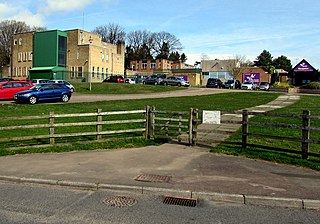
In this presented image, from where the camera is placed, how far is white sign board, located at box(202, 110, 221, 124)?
10.5 m

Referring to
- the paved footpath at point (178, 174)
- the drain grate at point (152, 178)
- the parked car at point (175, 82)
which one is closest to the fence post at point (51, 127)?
the paved footpath at point (178, 174)

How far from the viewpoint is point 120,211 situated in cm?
533

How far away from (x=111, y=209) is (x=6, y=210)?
1708 mm

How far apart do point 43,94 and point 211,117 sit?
57.7 feet

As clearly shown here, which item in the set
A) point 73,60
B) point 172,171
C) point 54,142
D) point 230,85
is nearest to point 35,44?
point 73,60

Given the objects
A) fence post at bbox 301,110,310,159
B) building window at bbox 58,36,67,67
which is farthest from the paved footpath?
building window at bbox 58,36,67,67

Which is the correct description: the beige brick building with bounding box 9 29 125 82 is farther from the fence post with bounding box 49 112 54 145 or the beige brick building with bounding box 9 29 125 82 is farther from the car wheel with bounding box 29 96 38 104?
the fence post with bounding box 49 112 54 145

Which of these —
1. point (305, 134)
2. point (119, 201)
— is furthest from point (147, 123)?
point (119, 201)

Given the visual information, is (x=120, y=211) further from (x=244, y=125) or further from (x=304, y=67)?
(x=304, y=67)

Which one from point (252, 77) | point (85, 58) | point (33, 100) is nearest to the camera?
point (33, 100)

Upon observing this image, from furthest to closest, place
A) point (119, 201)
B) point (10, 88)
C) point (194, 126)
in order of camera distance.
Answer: point (10, 88) → point (194, 126) → point (119, 201)

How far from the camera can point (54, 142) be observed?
10492mm

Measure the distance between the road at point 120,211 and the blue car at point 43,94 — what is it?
1872 cm

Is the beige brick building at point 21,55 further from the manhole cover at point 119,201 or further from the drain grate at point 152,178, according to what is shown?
the manhole cover at point 119,201
